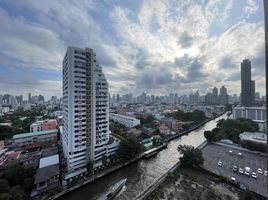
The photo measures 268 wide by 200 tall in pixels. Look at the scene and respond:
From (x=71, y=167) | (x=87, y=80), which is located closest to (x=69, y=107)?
(x=87, y=80)

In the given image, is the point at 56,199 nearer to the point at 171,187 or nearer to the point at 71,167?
the point at 71,167

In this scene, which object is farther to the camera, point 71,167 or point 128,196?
point 71,167

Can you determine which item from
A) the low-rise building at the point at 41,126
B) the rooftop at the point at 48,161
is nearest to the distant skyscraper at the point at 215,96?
the low-rise building at the point at 41,126

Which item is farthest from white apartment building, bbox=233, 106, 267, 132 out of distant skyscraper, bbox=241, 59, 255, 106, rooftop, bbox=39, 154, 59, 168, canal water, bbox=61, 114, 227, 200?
rooftop, bbox=39, 154, 59, 168

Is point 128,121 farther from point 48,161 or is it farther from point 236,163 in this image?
point 236,163

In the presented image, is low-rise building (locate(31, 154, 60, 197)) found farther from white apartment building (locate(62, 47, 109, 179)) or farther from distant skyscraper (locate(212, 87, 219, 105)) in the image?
distant skyscraper (locate(212, 87, 219, 105))
